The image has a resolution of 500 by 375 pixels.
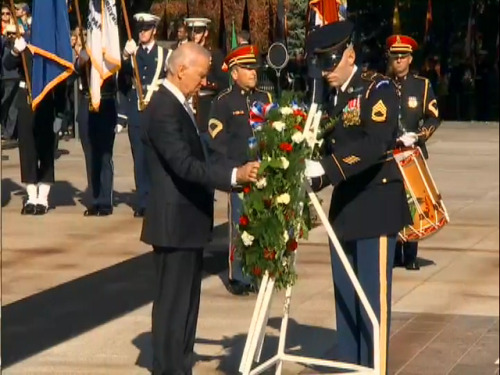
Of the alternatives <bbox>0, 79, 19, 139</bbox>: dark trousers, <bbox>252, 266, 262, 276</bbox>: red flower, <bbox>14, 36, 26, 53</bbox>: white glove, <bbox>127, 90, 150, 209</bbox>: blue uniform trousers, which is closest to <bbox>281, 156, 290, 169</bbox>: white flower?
<bbox>252, 266, 262, 276</bbox>: red flower

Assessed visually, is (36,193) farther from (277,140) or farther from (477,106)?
(477,106)

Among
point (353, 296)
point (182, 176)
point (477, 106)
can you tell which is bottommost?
point (477, 106)

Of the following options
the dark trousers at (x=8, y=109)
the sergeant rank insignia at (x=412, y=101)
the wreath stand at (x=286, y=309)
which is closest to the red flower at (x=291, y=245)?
the wreath stand at (x=286, y=309)

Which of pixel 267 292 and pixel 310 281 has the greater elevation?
pixel 267 292

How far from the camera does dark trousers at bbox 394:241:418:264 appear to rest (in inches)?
431

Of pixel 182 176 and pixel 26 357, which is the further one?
pixel 26 357

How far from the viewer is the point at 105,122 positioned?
14422 millimetres

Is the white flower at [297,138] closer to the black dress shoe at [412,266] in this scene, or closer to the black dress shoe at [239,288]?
the black dress shoe at [239,288]

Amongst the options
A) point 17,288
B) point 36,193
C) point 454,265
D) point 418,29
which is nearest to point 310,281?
point 454,265

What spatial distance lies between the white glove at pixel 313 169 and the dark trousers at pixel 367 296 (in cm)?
51

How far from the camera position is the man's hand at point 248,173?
6395 mm

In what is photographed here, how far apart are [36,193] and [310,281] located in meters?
4.79

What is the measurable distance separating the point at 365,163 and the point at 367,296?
77 cm

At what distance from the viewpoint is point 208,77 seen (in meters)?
12.3
